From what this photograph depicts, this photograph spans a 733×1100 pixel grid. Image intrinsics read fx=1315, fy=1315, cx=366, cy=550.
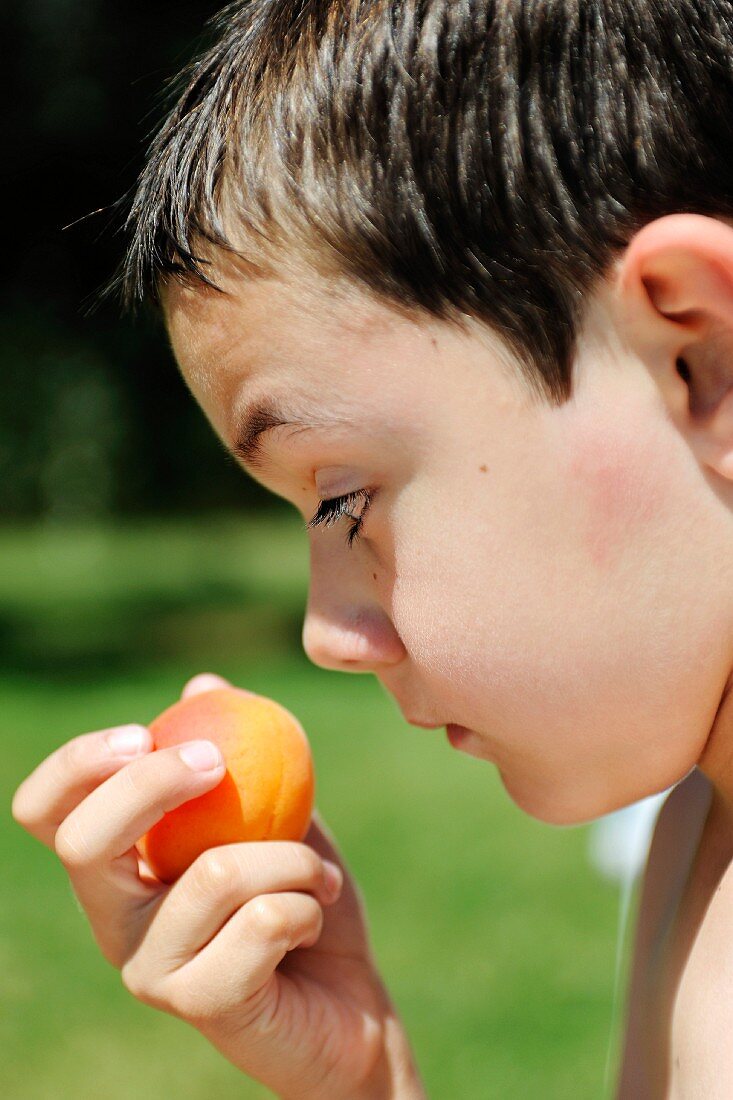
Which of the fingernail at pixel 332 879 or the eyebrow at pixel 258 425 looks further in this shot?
the fingernail at pixel 332 879

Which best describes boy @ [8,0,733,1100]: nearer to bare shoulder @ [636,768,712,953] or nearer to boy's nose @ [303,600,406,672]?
boy's nose @ [303,600,406,672]

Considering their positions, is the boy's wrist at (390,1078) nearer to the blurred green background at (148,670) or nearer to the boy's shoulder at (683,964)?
the boy's shoulder at (683,964)

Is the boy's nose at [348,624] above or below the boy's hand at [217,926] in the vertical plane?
above

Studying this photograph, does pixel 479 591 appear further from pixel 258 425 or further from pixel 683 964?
pixel 683 964

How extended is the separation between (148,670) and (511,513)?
4.95 m

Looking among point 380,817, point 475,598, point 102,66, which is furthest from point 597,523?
point 102,66

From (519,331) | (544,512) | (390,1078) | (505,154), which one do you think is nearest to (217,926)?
(390,1078)

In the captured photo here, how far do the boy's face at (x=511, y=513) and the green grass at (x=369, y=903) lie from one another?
1495 mm

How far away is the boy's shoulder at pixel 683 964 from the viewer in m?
1.20

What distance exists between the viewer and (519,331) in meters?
1.14

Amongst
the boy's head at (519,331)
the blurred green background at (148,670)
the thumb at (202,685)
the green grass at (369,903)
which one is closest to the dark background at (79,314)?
the blurred green background at (148,670)

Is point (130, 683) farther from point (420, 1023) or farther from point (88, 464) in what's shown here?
point (88, 464)

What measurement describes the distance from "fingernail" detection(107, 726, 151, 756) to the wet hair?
0.56 meters

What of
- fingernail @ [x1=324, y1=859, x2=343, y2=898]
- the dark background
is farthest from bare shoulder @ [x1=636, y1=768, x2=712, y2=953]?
the dark background
